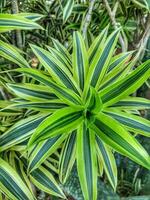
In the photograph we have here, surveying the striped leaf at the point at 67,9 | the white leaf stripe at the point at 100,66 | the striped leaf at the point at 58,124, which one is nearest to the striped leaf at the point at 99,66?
the white leaf stripe at the point at 100,66

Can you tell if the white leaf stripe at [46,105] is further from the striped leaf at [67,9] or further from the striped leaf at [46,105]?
the striped leaf at [67,9]

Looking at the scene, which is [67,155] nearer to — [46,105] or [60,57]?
[46,105]

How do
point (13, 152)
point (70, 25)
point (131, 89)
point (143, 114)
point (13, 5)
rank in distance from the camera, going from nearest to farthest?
point (131, 89) < point (13, 152) < point (13, 5) < point (70, 25) < point (143, 114)

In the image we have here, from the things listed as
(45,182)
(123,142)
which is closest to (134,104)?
(123,142)

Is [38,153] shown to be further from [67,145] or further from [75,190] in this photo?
[75,190]

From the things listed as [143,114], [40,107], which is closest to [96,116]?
[40,107]

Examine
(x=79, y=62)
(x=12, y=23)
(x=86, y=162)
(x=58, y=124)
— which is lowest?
(x=86, y=162)
